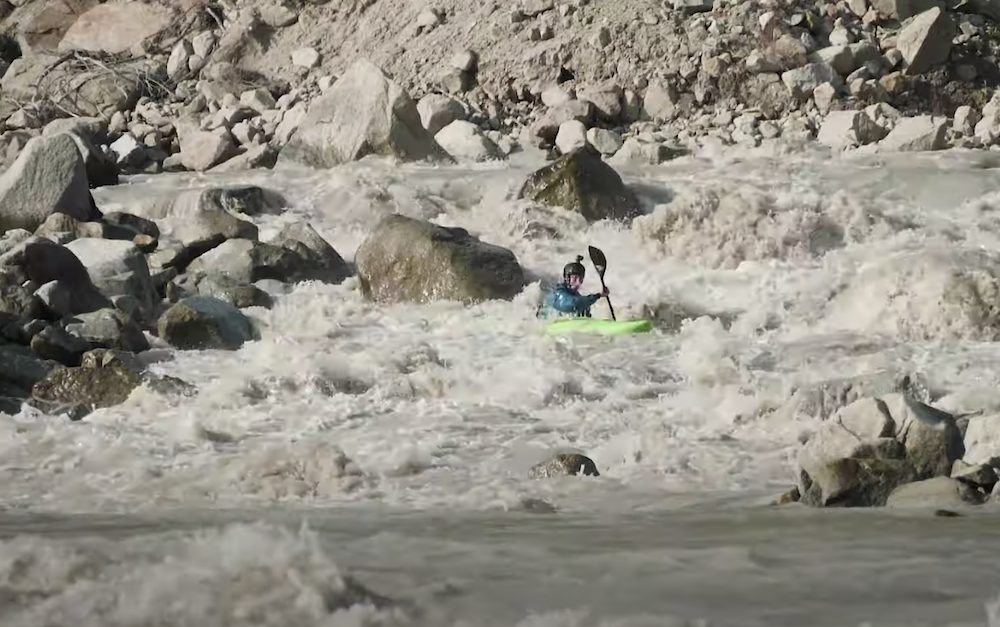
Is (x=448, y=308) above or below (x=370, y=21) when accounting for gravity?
below

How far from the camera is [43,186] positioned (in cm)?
1027

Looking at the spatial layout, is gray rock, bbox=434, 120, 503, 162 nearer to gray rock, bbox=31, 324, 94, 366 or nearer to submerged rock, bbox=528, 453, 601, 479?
gray rock, bbox=31, 324, 94, 366

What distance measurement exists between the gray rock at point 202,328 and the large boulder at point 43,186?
2.89 metres

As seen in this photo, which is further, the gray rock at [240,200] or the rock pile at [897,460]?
the gray rock at [240,200]

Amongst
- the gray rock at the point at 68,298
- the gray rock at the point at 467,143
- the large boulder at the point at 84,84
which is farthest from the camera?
the large boulder at the point at 84,84

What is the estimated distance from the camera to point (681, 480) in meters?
4.93

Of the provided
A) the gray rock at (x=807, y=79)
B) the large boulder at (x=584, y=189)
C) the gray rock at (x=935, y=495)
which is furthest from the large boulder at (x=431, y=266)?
the gray rock at (x=807, y=79)

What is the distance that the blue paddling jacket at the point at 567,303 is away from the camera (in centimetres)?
793

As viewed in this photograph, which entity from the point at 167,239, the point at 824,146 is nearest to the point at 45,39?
the point at 167,239

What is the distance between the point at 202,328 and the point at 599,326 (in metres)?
2.40

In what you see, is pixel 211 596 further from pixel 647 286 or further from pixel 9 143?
pixel 9 143

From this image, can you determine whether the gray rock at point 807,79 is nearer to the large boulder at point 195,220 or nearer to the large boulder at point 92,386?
the large boulder at point 195,220

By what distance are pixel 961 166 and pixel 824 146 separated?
5.93 feet

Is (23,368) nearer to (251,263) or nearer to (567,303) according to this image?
(251,263)
